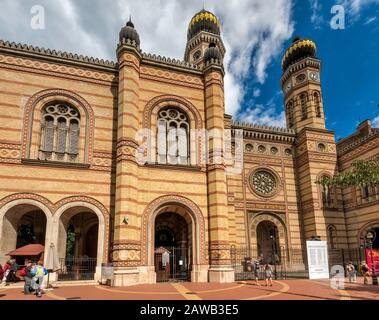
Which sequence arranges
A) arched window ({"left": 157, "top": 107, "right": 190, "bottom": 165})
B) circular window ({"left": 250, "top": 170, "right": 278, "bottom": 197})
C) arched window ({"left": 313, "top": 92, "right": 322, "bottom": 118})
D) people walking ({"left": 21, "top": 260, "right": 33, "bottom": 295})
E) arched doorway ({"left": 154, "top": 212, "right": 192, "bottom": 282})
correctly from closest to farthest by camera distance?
people walking ({"left": 21, "top": 260, "right": 33, "bottom": 295}) → arched doorway ({"left": 154, "top": 212, "right": 192, "bottom": 282}) → arched window ({"left": 157, "top": 107, "right": 190, "bottom": 165}) → circular window ({"left": 250, "top": 170, "right": 278, "bottom": 197}) → arched window ({"left": 313, "top": 92, "right": 322, "bottom": 118})

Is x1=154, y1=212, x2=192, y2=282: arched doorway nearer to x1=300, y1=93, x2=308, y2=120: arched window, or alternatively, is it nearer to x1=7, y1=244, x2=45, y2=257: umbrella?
x1=7, y1=244, x2=45, y2=257: umbrella

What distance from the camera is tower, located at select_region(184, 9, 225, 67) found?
33.2m

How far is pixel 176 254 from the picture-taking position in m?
18.7

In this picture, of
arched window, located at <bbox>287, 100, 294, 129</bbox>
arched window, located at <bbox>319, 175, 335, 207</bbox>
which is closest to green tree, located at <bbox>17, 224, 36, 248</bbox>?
arched window, located at <bbox>319, 175, 335, 207</bbox>

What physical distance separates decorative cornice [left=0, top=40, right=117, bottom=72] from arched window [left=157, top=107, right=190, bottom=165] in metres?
4.11

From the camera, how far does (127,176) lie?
1534 cm

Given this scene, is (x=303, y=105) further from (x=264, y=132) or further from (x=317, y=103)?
(x=264, y=132)

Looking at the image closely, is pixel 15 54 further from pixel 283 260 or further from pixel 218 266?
pixel 283 260

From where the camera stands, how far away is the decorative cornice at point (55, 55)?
16.3 meters

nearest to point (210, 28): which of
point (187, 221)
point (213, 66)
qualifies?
point (213, 66)

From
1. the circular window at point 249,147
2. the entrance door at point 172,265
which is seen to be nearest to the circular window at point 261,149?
the circular window at point 249,147

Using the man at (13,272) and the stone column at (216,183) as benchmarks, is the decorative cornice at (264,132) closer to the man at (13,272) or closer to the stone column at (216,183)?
the stone column at (216,183)

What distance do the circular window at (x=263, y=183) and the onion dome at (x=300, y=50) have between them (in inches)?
487

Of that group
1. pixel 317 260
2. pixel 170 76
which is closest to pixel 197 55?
pixel 170 76
